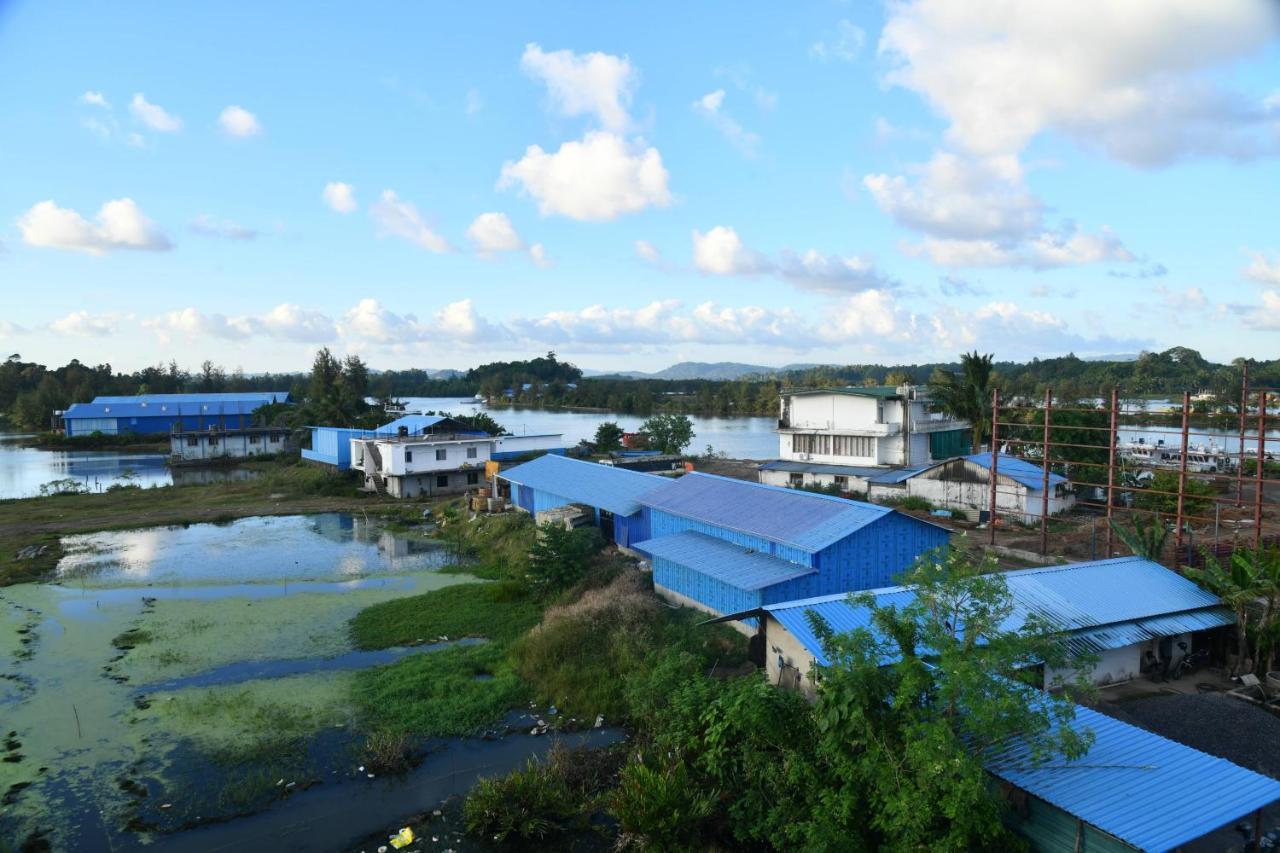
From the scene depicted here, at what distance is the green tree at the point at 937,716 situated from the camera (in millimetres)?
7469

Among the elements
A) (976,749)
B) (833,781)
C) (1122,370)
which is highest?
(1122,370)

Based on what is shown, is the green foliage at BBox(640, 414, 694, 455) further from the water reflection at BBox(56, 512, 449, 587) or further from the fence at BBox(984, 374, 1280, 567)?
the water reflection at BBox(56, 512, 449, 587)

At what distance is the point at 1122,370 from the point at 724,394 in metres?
51.4

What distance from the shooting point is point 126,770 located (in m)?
11.6

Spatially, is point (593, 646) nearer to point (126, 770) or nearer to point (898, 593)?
point (898, 593)

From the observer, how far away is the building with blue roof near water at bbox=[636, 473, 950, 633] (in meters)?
15.8

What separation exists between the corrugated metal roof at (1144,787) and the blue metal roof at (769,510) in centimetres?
735

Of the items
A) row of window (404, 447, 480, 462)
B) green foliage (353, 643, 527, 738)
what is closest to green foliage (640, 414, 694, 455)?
row of window (404, 447, 480, 462)

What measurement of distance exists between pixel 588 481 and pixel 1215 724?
19.2 meters

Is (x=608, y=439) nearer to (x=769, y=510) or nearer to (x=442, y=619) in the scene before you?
(x=442, y=619)

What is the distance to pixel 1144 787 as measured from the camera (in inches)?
308

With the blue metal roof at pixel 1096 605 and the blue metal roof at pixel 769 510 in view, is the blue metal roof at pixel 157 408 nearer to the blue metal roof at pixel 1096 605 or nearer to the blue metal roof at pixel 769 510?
the blue metal roof at pixel 769 510

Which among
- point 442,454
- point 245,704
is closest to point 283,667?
point 245,704

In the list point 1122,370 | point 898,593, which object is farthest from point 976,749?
point 1122,370
